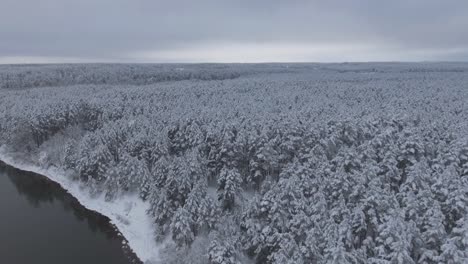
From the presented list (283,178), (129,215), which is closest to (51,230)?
(129,215)

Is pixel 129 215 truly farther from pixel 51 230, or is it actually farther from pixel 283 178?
pixel 283 178

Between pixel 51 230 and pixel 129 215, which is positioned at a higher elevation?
pixel 129 215

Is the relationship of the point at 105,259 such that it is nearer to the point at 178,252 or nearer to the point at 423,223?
the point at 178,252

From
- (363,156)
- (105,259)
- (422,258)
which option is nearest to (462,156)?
Answer: (363,156)

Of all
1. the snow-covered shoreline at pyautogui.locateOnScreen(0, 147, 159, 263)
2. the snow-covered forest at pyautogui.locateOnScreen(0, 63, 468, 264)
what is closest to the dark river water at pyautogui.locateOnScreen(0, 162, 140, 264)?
the snow-covered shoreline at pyautogui.locateOnScreen(0, 147, 159, 263)

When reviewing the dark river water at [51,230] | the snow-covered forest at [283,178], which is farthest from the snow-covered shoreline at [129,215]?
the snow-covered forest at [283,178]

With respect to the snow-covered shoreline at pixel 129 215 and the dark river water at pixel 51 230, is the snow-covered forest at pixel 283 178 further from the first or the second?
the dark river water at pixel 51 230

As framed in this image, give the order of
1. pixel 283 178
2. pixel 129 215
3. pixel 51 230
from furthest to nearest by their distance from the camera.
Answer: pixel 129 215
pixel 51 230
pixel 283 178
